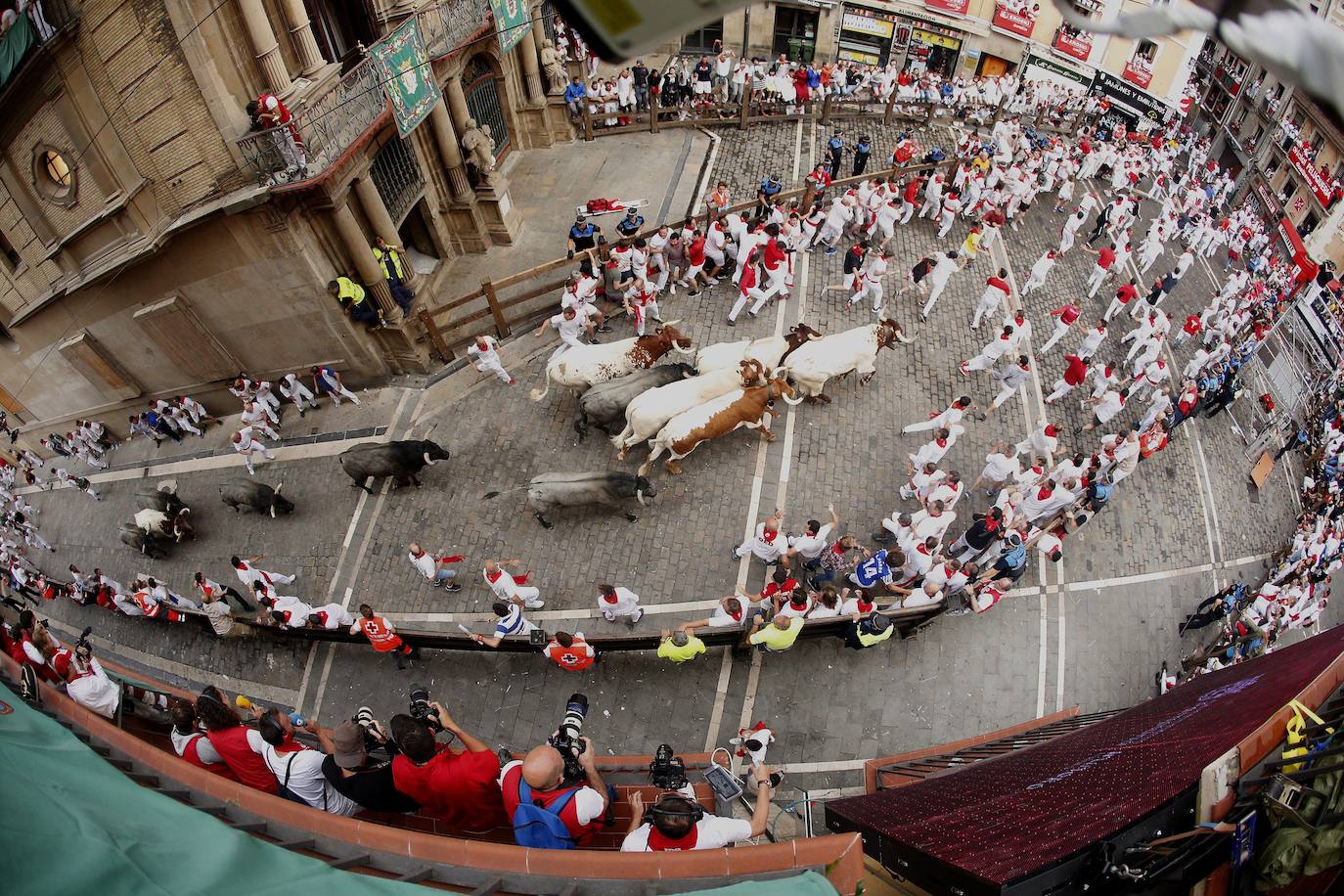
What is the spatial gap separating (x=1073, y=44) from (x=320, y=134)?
35261 millimetres

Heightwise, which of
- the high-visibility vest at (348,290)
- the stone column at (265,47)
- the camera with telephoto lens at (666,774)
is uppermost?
the stone column at (265,47)

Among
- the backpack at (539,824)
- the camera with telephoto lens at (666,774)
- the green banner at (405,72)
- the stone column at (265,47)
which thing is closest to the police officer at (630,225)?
the green banner at (405,72)

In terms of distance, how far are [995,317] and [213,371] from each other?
19.5 m

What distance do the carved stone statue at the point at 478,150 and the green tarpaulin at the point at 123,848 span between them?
1715 centimetres

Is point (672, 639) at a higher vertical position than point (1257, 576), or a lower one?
lower

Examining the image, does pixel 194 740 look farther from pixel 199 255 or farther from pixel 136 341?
pixel 136 341

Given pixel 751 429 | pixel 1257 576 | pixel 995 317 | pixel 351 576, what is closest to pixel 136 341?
pixel 351 576

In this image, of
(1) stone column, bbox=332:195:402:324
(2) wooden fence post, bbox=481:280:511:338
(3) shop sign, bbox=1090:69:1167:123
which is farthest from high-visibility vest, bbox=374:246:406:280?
(3) shop sign, bbox=1090:69:1167:123

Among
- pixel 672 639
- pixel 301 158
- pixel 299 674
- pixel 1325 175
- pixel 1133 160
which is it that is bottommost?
pixel 299 674

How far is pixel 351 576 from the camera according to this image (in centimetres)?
1263

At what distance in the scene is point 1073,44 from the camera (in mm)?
32281

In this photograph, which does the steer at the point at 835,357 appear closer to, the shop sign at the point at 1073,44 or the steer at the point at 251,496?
the steer at the point at 251,496

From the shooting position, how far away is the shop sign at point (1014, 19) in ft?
104

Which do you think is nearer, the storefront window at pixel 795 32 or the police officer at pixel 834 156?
the police officer at pixel 834 156
